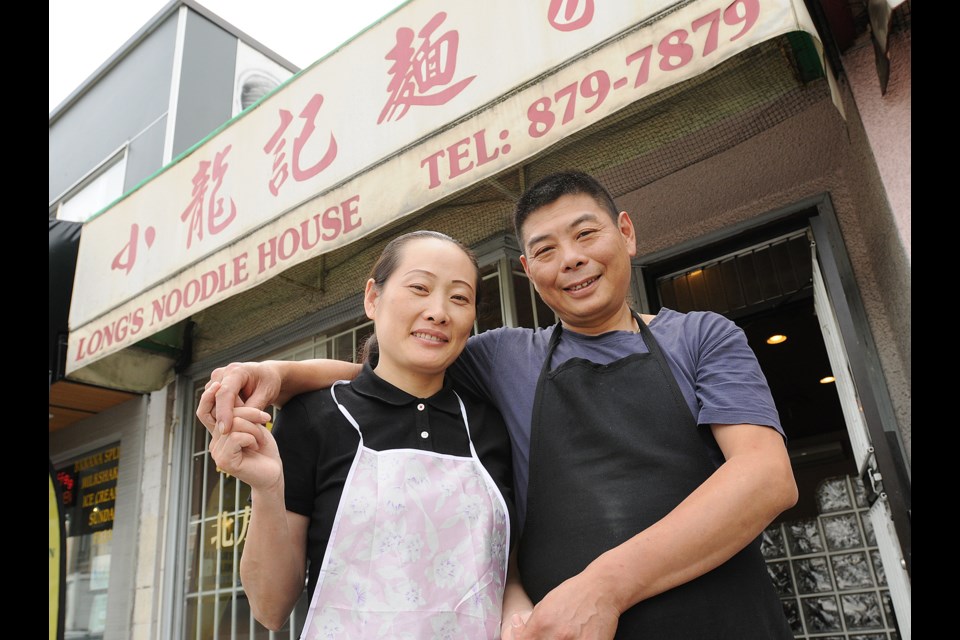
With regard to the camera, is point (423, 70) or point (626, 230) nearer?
point (626, 230)

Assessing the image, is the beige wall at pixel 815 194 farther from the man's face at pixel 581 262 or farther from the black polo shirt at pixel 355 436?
the black polo shirt at pixel 355 436

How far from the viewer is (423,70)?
3031 mm

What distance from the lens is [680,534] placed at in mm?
1081

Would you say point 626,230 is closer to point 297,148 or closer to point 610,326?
point 610,326

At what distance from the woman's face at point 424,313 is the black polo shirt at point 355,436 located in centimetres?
6

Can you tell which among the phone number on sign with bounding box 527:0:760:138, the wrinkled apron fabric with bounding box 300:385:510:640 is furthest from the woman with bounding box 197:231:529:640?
the phone number on sign with bounding box 527:0:760:138

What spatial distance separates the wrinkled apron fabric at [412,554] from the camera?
1.18m

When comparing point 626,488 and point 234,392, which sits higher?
point 234,392

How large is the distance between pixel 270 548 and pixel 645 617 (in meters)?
0.70

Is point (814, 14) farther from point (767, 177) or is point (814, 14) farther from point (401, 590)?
point (401, 590)

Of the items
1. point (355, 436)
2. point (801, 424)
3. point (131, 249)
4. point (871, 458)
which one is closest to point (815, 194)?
point (871, 458)

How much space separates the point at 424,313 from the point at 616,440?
1.66 ft

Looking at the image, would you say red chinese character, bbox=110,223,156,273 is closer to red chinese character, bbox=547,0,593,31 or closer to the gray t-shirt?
red chinese character, bbox=547,0,593,31

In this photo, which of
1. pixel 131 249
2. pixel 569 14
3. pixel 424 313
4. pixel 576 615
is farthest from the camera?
pixel 131 249
